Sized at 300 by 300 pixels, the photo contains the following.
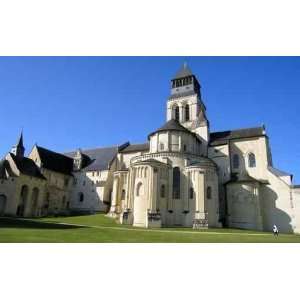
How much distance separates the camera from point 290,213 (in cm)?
4116

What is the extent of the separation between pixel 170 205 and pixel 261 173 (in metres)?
17.7

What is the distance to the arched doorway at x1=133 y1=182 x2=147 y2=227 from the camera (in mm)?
36625

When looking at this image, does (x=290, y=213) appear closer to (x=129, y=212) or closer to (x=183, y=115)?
(x=129, y=212)

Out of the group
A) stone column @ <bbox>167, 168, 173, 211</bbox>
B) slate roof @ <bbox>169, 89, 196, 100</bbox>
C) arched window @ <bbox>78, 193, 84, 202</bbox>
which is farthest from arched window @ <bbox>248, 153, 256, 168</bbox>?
arched window @ <bbox>78, 193, 84, 202</bbox>

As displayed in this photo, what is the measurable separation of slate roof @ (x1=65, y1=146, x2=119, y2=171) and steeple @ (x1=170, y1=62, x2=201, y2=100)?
19329mm

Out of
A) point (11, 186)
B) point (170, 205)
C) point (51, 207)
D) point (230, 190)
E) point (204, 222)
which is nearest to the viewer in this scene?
point (204, 222)

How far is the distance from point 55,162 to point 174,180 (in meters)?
32.3

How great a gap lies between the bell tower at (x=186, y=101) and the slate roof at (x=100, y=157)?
15.4 metres

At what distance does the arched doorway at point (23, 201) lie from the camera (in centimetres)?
4907

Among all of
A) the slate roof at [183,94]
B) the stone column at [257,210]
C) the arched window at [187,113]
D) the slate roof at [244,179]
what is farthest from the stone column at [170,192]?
the slate roof at [183,94]

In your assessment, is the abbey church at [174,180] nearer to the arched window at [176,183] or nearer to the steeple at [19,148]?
the arched window at [176,183]

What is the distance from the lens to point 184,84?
204 ft

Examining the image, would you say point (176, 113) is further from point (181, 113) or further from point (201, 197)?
point (201, 197)

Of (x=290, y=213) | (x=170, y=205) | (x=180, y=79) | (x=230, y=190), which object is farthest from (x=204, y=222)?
(x=180, y=79)
